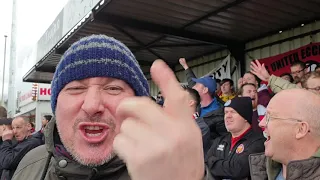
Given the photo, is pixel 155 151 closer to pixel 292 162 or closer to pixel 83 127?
pixel 83 127

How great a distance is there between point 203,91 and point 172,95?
343cm

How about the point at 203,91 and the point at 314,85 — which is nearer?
the point at 314,85

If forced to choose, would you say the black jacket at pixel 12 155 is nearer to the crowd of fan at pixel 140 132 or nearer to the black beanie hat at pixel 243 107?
the crowd of fan at pixel 140 132

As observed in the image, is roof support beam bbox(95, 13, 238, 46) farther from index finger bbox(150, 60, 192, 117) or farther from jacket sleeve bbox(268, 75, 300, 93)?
index finger bbox(150, 60, 192, 117)

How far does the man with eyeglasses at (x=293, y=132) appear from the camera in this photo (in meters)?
2.07

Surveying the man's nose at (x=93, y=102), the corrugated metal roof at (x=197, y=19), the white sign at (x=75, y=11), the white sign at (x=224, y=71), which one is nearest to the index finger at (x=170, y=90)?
the man's nose at (x=93, y=102)

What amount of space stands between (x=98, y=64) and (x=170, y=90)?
2.17 ft

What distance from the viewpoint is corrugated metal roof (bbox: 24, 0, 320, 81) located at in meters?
5.89

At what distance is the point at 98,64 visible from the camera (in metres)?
1.23

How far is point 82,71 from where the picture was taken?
1229 millimetres

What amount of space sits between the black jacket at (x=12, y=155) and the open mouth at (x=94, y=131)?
2.71 metres

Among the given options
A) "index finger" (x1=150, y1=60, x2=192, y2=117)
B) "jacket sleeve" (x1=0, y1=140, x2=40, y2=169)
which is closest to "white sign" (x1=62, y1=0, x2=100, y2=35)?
"jacket sleeve" (x1=0, y1=140, x2=40, y2=169)

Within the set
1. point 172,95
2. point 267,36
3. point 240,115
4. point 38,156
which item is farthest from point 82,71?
point 267,36

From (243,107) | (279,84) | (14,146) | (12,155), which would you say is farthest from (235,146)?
(14,146)
